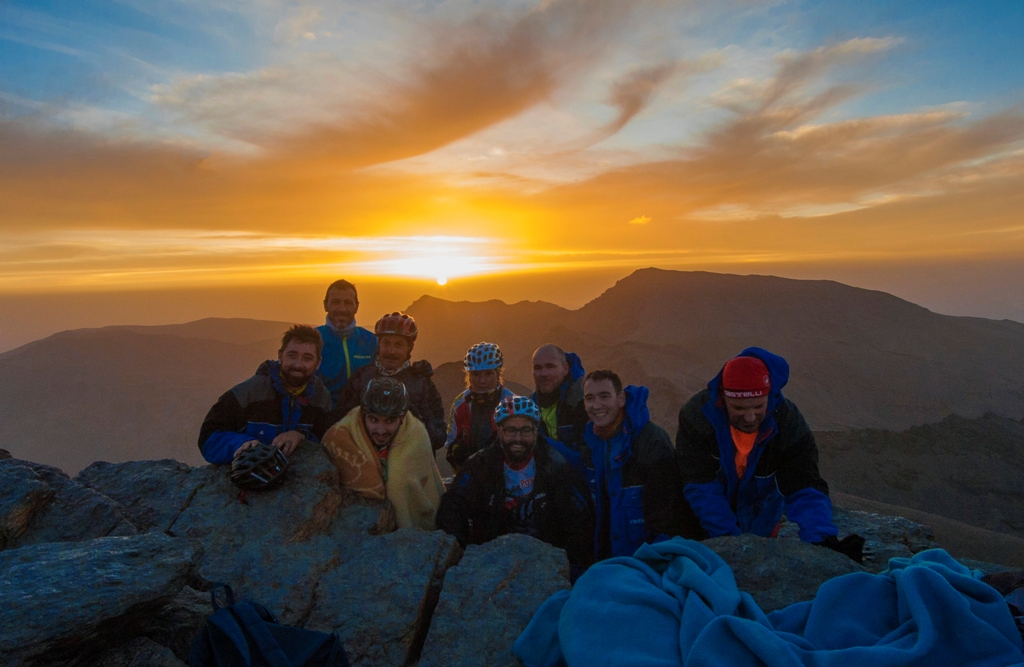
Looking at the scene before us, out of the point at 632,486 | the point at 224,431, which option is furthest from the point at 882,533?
the point at 224,431

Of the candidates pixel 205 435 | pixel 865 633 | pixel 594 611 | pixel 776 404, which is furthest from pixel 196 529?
pixel 776 404

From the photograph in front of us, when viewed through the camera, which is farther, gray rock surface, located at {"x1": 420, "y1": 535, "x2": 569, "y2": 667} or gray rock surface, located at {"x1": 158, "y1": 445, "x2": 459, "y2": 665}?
gray rock surface, located at {"x1": 158, "y1": 445, "x2": 459, "y2": 665}

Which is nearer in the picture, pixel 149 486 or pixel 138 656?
pixel 138 656

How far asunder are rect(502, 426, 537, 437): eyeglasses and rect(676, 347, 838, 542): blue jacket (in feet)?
4.00

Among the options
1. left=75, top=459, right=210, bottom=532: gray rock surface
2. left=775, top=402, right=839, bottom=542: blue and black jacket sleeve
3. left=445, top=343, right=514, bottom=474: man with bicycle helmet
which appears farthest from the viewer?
left=445, top=343, right=514, bottom=474: man with bicycle helmet

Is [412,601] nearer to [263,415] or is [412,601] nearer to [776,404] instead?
[263,415]

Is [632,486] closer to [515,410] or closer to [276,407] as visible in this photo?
[515,410]

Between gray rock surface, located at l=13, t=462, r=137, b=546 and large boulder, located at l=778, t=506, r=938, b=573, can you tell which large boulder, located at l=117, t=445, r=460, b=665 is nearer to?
gray rock surface, located at l=13, t=462, r=137, b=546

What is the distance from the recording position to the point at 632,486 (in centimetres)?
480

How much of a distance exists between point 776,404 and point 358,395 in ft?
14.2

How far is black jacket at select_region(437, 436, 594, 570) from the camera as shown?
4.62 m

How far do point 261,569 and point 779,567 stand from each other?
3.58 meters

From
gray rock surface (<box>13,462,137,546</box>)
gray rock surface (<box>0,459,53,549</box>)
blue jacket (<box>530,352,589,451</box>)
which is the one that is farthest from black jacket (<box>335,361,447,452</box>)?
gray rock surface (<box>0,459,53,549</box>)

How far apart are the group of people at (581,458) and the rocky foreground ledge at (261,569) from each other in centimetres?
36
